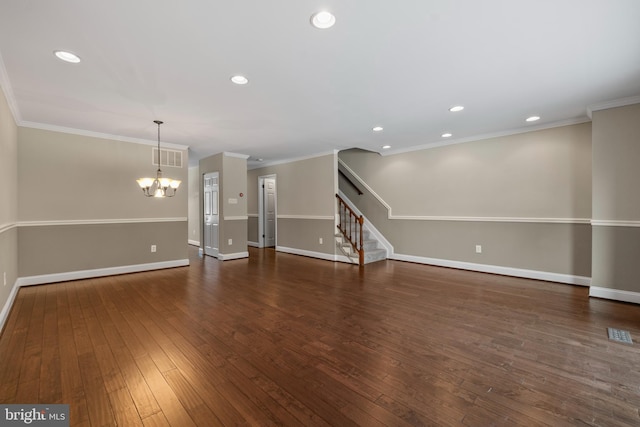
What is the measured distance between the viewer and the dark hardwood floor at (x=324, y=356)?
1729mm

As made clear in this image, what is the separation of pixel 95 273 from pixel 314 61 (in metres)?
5.17

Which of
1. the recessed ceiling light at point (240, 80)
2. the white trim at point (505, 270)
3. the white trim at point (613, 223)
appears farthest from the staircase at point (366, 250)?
the recessed ceiling light at point (240, 80)

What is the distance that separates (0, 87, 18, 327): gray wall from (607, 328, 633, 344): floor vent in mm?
6102

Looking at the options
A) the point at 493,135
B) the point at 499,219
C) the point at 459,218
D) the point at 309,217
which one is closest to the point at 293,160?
the point at 309,217

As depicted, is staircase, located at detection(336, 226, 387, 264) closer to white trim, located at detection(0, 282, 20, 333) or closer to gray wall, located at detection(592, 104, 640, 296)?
gray wall, located at detection(592, 104, 640, 296)

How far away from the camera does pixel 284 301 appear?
→ 12.2 ft

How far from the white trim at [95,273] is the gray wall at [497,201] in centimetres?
473

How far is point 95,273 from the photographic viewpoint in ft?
16.1

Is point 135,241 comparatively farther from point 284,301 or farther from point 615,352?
point 615,352

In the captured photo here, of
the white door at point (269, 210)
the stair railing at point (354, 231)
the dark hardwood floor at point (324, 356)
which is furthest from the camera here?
the white door at point (269, 210)

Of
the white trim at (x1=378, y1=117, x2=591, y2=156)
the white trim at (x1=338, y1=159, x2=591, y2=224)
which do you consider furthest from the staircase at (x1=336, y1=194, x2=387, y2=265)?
the white trim at (x1=378, y1=117, x2=591, y2=156)

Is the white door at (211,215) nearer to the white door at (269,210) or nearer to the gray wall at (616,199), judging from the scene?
the white door at (269,210)

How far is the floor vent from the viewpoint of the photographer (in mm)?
2613

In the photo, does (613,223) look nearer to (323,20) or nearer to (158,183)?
(323,20)
